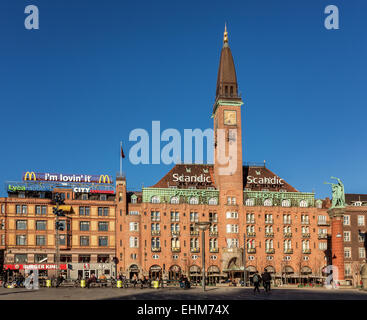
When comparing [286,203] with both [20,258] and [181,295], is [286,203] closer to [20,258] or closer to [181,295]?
[20,258]

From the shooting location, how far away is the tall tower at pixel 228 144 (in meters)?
116

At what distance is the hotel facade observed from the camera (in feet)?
363

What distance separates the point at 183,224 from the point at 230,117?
25.3 m

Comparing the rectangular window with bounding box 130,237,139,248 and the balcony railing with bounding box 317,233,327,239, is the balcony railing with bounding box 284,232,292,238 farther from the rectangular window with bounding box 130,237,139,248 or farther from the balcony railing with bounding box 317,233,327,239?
the rectangular window with bounding box 130,237,139,248

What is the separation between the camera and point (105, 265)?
370ft

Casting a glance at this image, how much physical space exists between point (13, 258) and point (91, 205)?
18778 millimetres

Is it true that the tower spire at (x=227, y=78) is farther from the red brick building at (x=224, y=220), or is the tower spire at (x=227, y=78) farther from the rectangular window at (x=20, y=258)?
the rectangular window at (x=20, y=258)

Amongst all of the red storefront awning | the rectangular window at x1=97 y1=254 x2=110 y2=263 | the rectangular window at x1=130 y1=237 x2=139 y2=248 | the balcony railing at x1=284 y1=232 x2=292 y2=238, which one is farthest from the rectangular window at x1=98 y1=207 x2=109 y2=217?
the balcony railing at x1=284 y1=232 x2=292 y2=238

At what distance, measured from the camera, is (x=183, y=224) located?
113562mm

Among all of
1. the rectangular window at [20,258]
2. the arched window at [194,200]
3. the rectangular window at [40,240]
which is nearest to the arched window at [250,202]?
the arched window at [194,200]

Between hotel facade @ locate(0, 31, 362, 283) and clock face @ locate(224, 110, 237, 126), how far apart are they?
0.71ft

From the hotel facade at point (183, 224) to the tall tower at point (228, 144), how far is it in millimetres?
217

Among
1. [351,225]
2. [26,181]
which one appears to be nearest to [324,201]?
[351,225]
